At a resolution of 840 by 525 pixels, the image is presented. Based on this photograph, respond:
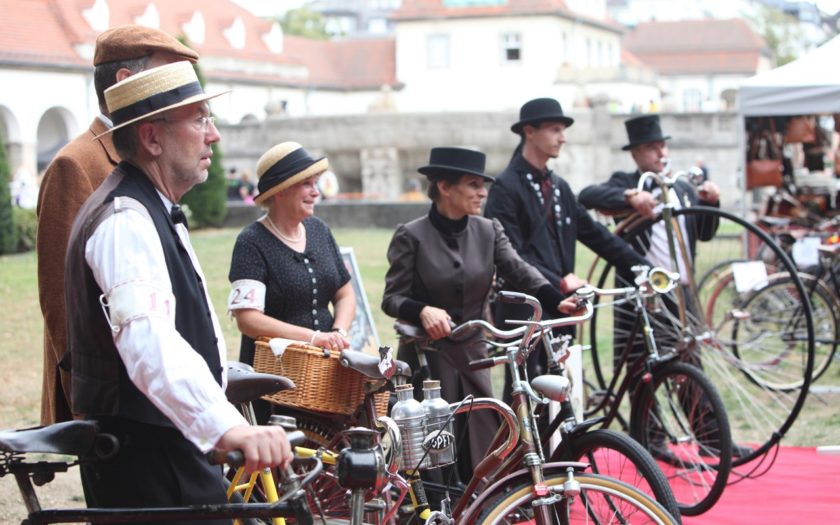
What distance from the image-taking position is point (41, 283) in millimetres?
4664

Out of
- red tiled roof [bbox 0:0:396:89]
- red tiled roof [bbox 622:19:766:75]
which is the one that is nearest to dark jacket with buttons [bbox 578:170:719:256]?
red tiled roof [bbox 0:0:396:89]

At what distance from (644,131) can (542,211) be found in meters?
1.43

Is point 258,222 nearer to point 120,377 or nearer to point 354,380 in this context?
point 354,380

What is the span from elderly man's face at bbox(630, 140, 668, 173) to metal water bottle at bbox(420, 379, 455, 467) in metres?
4.12

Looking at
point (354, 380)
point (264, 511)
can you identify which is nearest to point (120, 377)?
point (264, 511)

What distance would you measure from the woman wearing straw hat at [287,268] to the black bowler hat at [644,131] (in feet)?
9.23

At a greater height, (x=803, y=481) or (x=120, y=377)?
(x=120, y=377)

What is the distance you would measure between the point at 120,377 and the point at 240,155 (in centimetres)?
3896

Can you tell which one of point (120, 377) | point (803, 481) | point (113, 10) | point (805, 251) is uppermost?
point (113, 10)

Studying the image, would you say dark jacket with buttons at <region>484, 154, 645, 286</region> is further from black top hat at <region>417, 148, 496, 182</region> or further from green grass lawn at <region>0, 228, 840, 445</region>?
green grass lawn at <region>0, 228, 840, 445</region>

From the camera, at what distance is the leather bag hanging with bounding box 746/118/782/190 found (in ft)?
45.8

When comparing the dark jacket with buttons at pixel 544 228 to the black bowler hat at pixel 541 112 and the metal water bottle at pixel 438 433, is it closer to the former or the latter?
the black bowler hat at pixel 541 112

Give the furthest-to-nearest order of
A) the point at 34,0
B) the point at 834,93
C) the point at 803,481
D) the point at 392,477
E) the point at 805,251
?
the point at 34,0 < the point at 805,251 < the point at 834,93 < the point at 803,481 < the point at 392,477

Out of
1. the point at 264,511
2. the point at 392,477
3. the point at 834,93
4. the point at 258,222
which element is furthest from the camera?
the point at 834,93
